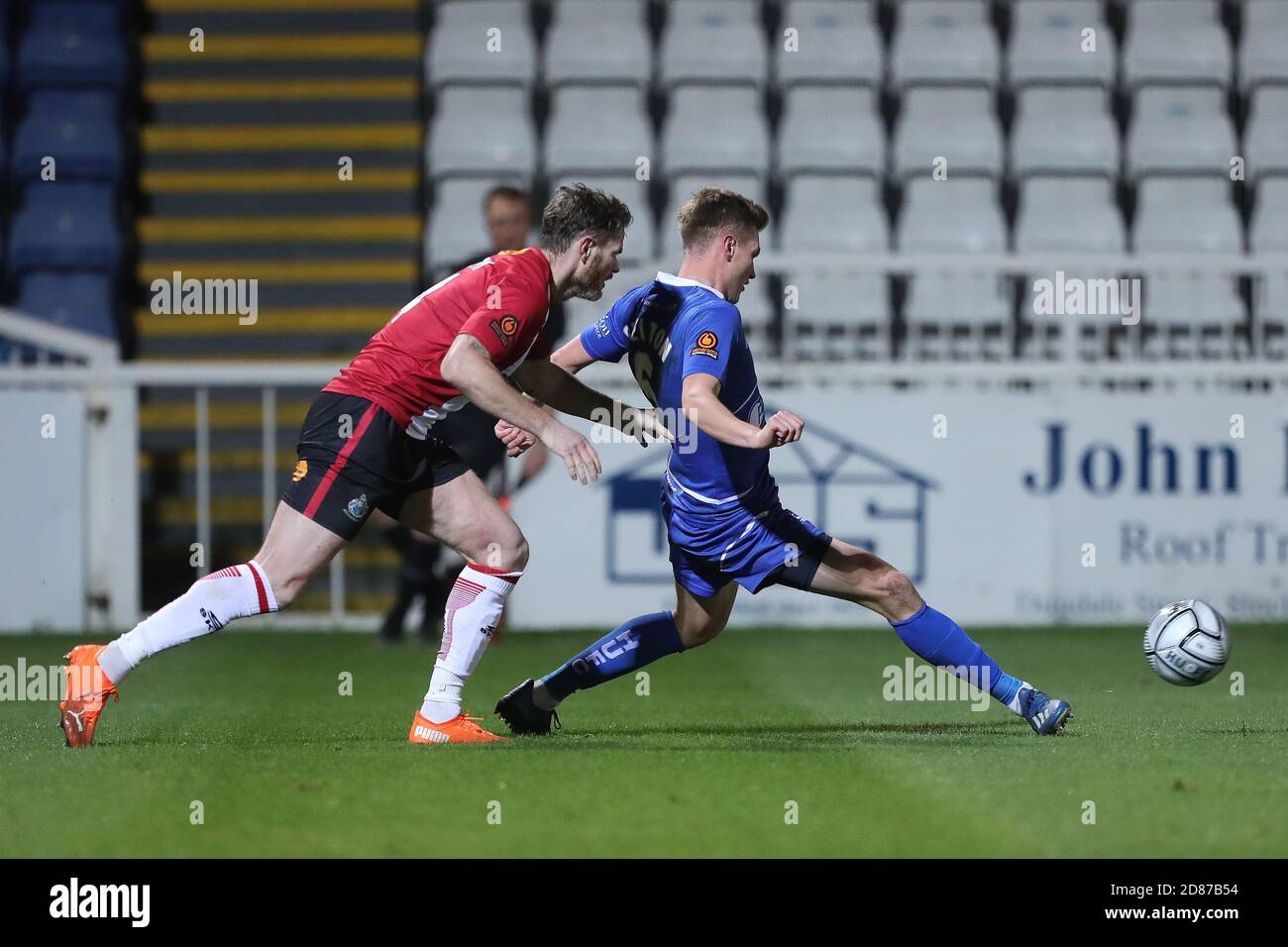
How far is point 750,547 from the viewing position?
234 inches

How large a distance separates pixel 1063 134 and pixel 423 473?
378 inches

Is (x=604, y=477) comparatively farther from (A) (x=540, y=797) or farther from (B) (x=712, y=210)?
(A) (x=540, y=797)

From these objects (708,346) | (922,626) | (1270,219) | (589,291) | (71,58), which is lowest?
(922,626)

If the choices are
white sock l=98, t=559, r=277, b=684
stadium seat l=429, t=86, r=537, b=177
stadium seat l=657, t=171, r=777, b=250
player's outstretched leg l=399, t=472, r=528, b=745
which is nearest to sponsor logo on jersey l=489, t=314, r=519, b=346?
player's outstretched leg l=399, t=472, r=528, b=745

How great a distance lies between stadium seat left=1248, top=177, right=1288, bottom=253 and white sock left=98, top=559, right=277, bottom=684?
1007cm

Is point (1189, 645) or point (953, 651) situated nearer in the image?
point (953, 651)

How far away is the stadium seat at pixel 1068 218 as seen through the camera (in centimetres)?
1369

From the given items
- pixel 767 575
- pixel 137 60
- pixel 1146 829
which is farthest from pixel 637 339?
pixel 137 60

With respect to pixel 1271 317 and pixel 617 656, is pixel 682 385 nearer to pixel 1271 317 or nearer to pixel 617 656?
pixel 617 656

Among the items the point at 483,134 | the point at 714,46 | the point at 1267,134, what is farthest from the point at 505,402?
the point at 1267,134

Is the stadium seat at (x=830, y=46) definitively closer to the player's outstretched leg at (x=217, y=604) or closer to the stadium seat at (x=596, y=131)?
the stadium seat at (x=596, y=131)

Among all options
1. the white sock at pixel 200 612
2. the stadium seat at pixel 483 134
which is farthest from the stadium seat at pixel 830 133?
the white sock at pixel 200 612

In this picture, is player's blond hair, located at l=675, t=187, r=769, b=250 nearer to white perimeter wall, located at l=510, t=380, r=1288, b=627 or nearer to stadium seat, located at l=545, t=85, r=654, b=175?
white perimeter wall, located at l=510, t=380, r=1288, b=627

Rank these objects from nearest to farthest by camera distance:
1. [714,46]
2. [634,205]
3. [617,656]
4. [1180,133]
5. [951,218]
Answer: [617,656], [634,205], [951,218], [1180,133], [714,46]
